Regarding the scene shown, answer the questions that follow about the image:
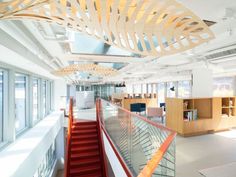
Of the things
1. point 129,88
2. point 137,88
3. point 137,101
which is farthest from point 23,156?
point 129,88

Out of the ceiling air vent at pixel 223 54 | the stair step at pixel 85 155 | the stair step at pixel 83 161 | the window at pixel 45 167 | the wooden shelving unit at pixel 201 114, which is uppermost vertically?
the ceiling air vent at pixel 223 54

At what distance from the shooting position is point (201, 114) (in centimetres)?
716

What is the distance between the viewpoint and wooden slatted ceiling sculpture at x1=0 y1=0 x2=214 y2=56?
891 millimetres

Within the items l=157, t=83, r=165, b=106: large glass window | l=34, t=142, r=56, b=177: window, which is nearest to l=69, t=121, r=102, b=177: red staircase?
l=34, t=142, r=56, b=177: window

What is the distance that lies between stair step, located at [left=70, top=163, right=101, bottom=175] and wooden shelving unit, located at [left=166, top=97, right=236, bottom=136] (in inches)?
136

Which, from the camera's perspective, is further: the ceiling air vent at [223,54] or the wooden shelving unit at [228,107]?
the wooden shelving unit at [228,107]

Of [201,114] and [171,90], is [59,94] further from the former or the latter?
[171,90]

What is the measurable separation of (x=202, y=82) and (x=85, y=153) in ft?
19.4

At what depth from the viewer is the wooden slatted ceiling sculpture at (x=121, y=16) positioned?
89 cm

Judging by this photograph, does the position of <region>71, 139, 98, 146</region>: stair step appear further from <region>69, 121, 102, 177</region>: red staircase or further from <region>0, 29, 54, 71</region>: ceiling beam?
<region>0, 29, 54, 71</region>: ceiling beam

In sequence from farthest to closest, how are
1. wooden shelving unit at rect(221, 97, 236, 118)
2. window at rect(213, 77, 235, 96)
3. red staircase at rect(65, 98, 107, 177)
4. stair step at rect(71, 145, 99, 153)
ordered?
1. window at rect(213, 77, 235, 96)
2. stair step at rect(71, 145, 99, 153)
3. wooden shelving unit at rect(221, 97, 236, 118)
4. red staircase at rect(65, 98, 107, 177)

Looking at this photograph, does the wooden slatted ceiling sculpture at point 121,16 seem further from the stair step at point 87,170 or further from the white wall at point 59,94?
the white wall at point 59,94

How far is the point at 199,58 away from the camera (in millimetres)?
5508

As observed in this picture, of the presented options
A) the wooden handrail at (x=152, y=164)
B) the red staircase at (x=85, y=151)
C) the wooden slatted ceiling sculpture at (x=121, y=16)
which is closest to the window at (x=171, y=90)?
the red staircase at (x=85, y=151)
